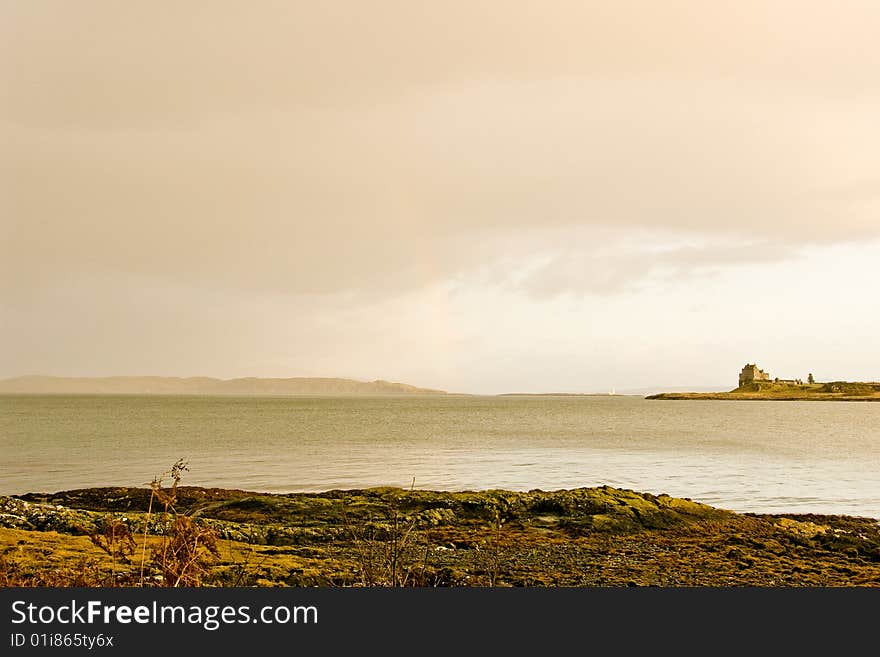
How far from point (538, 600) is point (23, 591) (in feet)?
11.0

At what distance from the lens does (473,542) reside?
49.7 feet

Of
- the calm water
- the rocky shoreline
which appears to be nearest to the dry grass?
the rocky shoreline

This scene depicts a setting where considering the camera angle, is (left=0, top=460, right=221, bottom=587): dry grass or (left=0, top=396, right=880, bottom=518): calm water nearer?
(left=0, top=460, right=221, bottom=587): dry grass

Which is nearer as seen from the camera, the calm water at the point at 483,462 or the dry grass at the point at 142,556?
the dry grass at the point at 142,556

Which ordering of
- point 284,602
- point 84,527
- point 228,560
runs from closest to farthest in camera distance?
1. point 284,602
2. point 228,560
3. point 84,527

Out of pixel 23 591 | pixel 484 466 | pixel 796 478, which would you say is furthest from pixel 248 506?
pixel 796 478

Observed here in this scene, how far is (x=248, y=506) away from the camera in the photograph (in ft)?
64.9

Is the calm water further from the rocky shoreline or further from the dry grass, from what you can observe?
the dry grass

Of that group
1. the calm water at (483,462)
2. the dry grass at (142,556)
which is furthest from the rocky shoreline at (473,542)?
the calm water at (483,462)

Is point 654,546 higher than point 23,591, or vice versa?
point 23,591

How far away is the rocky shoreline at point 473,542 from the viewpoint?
10289mm

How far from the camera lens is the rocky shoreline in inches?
405

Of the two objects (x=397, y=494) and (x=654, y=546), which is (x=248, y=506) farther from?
(x=654, y=546)

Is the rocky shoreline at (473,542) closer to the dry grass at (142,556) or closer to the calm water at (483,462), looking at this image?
the dry grass at (142,556)
